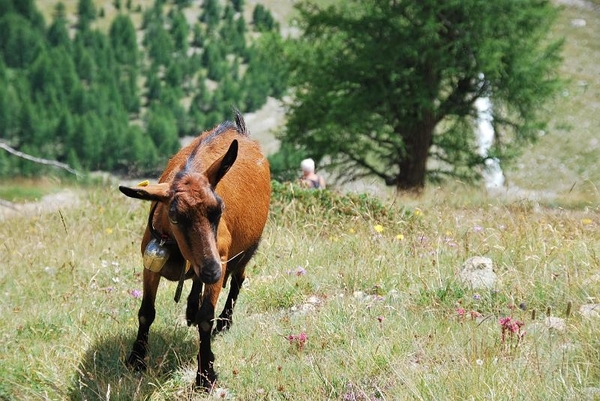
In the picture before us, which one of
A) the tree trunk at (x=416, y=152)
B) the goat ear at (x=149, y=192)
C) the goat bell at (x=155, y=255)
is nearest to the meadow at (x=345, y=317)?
the goat bell at (x=155, y=255)

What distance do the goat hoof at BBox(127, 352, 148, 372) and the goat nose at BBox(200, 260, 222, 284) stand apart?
119cm

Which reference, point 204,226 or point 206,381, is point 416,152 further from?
point 204,226

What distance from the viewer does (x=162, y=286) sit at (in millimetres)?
6766

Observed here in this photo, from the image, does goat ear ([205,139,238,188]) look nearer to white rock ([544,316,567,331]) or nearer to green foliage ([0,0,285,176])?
white rock ([544,316,567,331])

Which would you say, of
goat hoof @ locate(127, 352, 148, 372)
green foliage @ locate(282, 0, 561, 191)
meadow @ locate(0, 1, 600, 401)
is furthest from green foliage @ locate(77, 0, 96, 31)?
goat hoof @ locate(127, 352, 148, 372)

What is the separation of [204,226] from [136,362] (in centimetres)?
139

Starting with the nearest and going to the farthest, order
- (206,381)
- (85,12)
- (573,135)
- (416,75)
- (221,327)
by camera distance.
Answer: (206,381)
(221,327)
(416,75)
(573,135)
(85,12)

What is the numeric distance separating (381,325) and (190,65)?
95.8 metres

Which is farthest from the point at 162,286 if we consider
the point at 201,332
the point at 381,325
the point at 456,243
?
the point at 456,243

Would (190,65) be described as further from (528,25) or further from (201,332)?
(201,332)

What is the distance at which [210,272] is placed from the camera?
4227 millimetres

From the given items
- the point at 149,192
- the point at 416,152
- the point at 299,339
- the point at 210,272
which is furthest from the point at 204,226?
the point at 416,152

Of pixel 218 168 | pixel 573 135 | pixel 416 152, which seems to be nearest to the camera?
pixel 218 168

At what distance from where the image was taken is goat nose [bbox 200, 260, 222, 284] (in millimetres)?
4227
